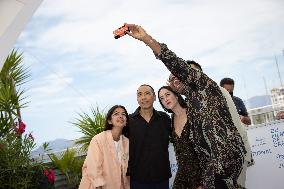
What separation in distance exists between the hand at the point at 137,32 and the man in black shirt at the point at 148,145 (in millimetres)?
1186

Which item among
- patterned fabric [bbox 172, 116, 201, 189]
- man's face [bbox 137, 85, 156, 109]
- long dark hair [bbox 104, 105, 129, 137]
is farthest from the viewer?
long dark hair [bbox 104, 105, 129, 137]

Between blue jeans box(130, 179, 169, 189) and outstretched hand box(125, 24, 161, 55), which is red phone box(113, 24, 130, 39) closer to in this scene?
outstretched hand box(125, 24, 161, 55)

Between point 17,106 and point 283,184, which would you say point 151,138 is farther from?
point 17,106

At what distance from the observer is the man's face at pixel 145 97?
10.0 feet

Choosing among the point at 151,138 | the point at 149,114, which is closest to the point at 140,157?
the point at 151,138

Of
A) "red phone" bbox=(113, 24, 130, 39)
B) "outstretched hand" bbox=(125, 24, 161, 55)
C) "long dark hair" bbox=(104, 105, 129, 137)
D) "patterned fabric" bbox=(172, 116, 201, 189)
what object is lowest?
"patterned fabric" bbox=(172, 116, 201, 189)

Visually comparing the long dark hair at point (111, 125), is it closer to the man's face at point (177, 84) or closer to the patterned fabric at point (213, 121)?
the man's face at point (177, 84)

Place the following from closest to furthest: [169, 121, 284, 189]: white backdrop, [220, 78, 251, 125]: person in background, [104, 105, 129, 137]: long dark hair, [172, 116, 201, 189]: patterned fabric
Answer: [172, 116, 201, 189]: patterned fabric → [104, 105, 129, 137]: long dark hair → [169, 121, 284, 189]: white backdrop → [220, 78, 251, 125]: person in background

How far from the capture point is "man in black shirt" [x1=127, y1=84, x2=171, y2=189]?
2910mm

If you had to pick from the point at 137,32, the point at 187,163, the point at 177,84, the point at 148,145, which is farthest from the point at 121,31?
the point at 148,145

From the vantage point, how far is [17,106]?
5.68 metres

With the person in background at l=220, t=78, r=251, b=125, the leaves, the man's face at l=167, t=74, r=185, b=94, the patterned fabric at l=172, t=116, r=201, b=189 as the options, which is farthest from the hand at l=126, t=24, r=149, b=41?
the leaves

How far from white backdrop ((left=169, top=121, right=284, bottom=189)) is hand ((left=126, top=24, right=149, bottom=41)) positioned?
277cm

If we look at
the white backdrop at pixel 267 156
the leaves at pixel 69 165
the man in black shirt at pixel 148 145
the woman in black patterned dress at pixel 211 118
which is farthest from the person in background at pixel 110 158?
the leaves at pixel 69 165
